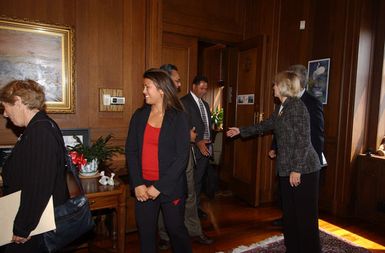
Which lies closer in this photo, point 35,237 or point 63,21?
point 35,237

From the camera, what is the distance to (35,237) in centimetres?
147

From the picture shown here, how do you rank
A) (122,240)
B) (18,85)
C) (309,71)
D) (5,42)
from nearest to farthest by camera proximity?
(18,85)
(122,240)
(5,42)
(309,71)

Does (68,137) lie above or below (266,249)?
above

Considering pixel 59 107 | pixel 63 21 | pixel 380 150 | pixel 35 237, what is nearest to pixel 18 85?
pixel 35 237

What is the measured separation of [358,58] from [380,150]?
1.16 metres

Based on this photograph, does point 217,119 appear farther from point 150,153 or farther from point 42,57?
point 150,153

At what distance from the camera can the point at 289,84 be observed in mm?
2281

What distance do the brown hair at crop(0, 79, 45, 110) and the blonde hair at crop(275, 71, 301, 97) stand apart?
5.73 feet

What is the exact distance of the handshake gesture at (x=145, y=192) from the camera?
1.81 metres

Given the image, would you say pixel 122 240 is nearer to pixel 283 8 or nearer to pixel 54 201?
pixel 54 201

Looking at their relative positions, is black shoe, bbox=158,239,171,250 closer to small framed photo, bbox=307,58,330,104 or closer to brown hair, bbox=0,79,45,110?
brown hair, bbox=0,79,45,110

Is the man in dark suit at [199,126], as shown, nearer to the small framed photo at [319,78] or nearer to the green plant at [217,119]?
the small framed photo at [319,78]

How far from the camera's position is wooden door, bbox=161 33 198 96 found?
3.59 metres

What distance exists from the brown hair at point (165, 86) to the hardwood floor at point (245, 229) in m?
1.53
